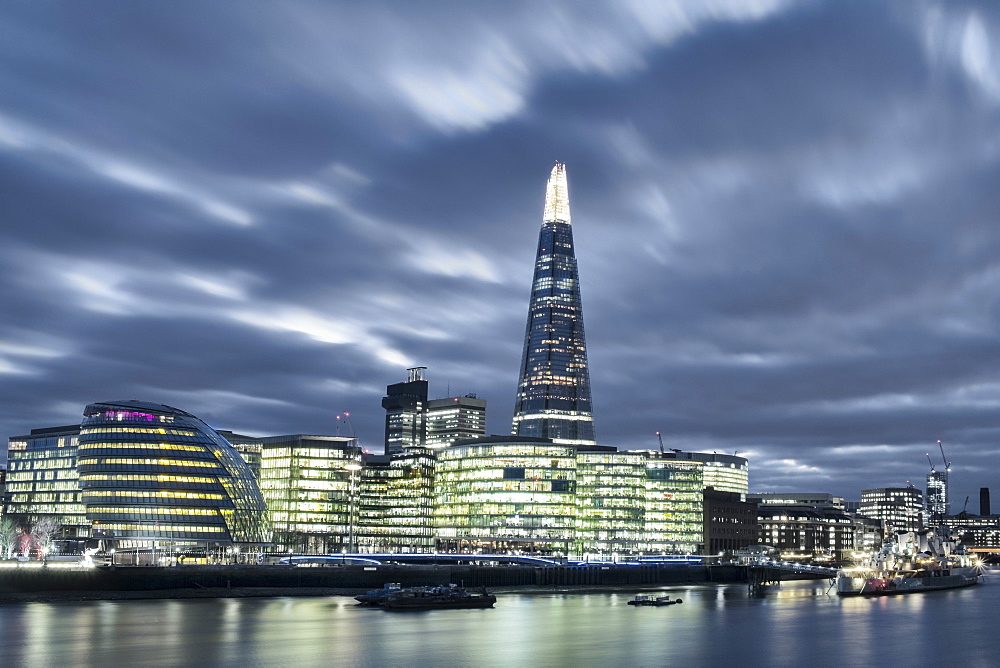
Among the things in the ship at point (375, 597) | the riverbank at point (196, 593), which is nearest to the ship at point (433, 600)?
the ship at point (375, 597)

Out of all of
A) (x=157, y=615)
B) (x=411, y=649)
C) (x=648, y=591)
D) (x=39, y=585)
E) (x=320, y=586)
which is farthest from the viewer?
(x=648, y=591)

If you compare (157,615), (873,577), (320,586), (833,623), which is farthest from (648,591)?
Result: (157,615)

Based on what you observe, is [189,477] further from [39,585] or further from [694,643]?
[694,643]

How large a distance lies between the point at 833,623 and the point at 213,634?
2670 inches

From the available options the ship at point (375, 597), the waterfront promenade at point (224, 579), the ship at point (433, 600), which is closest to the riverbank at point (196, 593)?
the waterfront promenade at point (224, 579)

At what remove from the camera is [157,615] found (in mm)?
114875

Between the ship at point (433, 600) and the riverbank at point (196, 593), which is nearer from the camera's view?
the riverbank at point (196, 593)

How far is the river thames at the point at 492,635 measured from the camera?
83.9 metres

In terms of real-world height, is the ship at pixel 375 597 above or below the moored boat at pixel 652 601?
above

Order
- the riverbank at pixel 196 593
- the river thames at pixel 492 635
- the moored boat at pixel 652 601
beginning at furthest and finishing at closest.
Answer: the moored boat at pixel 652 601, the riverbank at pixel 196 593, the river thames at pixel 492 635

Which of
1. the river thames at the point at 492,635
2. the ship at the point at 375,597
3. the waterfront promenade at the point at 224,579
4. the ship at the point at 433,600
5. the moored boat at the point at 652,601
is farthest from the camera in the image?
the moored boat at the point at 652,601

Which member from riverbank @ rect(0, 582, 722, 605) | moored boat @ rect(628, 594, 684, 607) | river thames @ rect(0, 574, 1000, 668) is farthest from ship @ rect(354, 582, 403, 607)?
moored boat @ rect(628, 594, 684, 607)

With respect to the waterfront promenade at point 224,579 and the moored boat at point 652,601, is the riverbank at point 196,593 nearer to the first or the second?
the waterfront promenade at point 224,579

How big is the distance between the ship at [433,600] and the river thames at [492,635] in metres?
3.53
